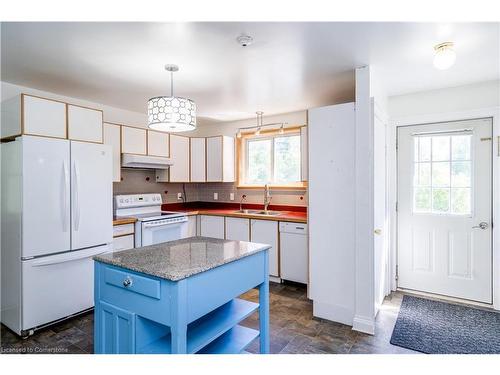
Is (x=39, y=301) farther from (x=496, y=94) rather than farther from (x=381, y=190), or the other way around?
(x=496, y=94)

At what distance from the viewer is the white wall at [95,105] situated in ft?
9.90

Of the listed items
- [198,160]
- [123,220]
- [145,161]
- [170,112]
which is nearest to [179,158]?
[198,160]

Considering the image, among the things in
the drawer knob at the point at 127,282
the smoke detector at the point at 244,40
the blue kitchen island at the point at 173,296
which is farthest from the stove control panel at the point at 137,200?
the smoke detector at the point at 244,40

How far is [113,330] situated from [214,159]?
10.9ft

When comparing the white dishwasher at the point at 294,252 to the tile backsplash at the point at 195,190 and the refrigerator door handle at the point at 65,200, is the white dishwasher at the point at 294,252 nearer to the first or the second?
the tile backsplash at the point at 195,190

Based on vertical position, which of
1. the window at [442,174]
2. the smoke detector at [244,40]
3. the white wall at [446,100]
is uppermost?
the smoke detector at [244,40]

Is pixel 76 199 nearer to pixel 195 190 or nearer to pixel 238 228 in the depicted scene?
pixel 238 228

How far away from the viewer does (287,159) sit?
445cm

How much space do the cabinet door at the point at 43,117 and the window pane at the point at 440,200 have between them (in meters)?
4.02

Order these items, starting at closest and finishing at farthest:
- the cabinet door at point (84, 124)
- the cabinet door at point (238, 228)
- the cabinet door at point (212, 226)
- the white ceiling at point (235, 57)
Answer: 1. the white ceiling at point (235, 57)
2. the cabinet door at point (84, 124)
3. the cabinet door at point (238, 228)
4. the cabinet door at point (212, 226)

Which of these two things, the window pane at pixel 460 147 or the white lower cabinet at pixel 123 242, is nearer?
the window pane at pixel 460 147

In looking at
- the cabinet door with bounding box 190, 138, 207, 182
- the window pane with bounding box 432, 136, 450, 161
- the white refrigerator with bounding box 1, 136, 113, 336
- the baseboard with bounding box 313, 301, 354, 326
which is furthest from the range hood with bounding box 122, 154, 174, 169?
the window pane with bounding box 432, 136, 450, 161

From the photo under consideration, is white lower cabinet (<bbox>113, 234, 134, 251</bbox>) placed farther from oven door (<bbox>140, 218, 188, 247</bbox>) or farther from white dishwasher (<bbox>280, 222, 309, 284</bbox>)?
white dishwasher (<bbox>280, 222, 309, 284</bbox>)

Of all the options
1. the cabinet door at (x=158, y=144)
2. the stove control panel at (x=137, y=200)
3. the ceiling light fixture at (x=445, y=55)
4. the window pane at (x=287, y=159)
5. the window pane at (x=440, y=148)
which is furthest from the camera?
the window pane at (x=287, y=159)
